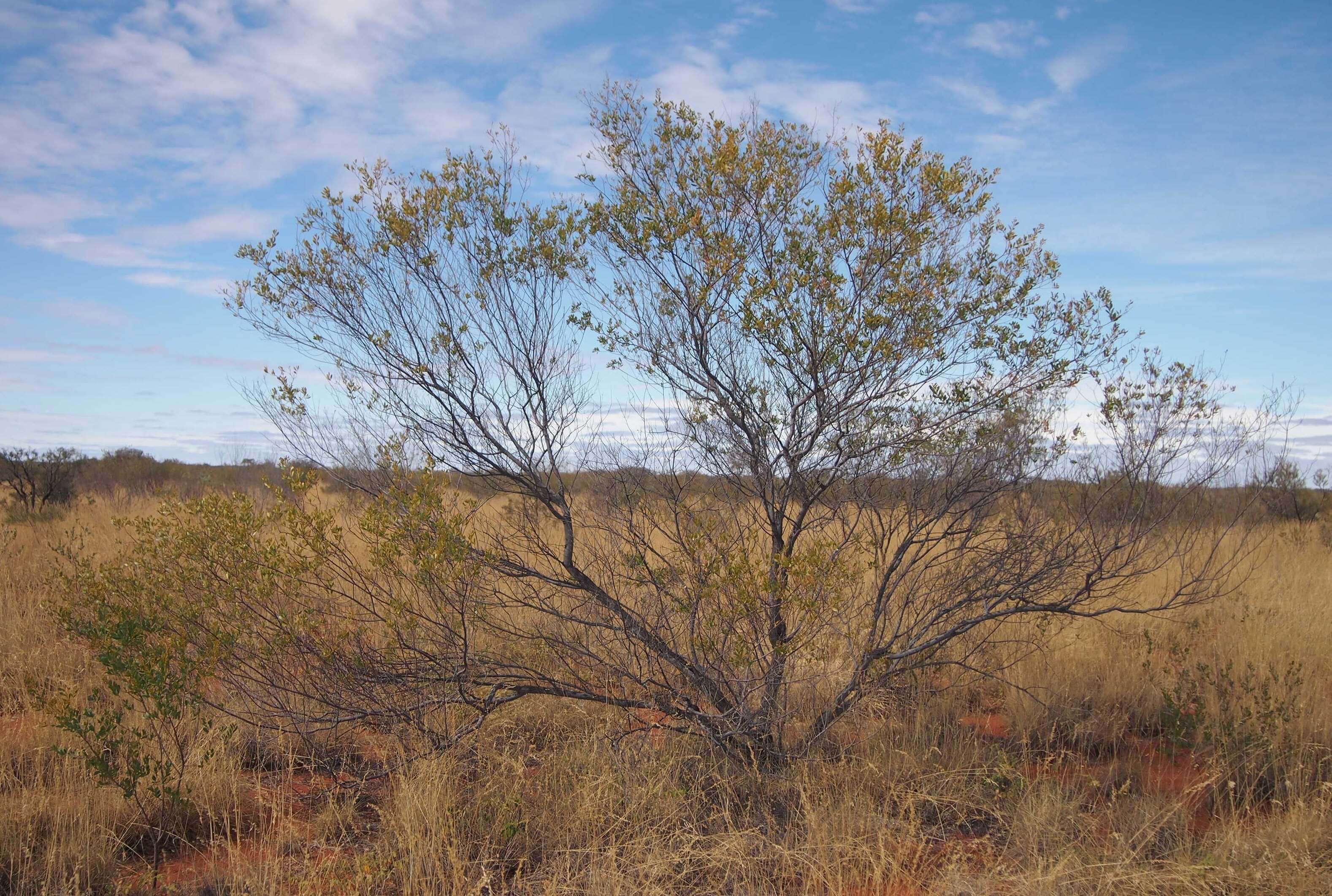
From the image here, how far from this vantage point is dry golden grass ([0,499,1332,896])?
3.81 m

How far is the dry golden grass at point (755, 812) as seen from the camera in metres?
3.81

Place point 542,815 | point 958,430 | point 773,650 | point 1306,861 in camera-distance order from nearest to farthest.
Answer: point 1306,861 < point 542,815 < point 773,650 < point 958,430

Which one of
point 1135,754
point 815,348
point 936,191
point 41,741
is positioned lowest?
point 1135,754

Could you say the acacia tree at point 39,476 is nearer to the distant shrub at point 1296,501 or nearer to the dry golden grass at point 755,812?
the dry golden grass at point 755,812

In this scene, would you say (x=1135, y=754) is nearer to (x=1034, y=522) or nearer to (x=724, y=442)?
(x=1034, y=522)

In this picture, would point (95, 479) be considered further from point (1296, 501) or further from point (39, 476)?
point (1296, 501)

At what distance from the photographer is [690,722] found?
5.15 metres

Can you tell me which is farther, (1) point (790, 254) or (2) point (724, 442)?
(2) point (724, 442)

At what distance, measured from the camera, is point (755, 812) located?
455 centimetres

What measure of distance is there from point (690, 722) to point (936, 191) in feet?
11.8

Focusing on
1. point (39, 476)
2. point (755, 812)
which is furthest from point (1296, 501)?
point (39, 476)

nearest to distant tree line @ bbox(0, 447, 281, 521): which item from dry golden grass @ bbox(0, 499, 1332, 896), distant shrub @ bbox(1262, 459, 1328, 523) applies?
dry golden grass @ bbox(0, 499, 1332, 896)

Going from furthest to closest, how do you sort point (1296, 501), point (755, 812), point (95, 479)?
point (95, 479), point (1296, 501), point (755, 812)

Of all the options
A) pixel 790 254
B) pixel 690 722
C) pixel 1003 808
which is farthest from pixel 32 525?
pixel 1003 808
